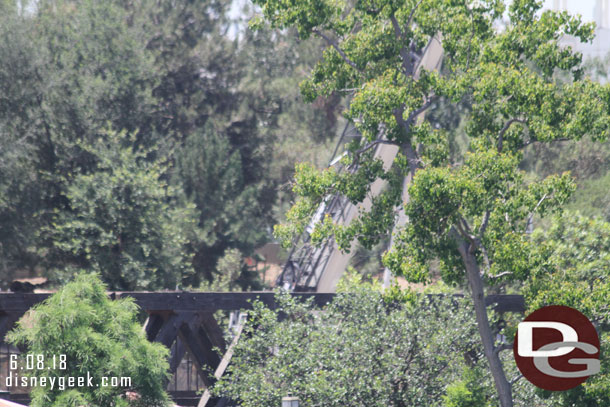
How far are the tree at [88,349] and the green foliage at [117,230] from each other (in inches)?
585

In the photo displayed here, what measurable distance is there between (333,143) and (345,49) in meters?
32.4

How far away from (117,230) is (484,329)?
18216 mm

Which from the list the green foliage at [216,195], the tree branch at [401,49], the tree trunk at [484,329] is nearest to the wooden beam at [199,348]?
the tree trunk at [484,329]

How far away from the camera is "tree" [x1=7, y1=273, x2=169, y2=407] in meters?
14.4

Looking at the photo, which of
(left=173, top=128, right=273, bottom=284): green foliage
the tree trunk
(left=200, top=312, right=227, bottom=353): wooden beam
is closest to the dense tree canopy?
(left=173, top=128, right=273, bottom=284): green foliage

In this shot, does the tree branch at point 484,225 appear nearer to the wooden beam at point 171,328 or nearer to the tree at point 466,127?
the tree at point 466,127

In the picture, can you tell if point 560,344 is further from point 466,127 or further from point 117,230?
point 117,230

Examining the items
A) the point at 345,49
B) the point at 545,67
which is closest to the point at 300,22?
the point at 345,49

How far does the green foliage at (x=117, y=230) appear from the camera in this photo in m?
30.3

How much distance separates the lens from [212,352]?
21.2 meters

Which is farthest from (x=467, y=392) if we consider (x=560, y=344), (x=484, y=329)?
(x=560, y=344)

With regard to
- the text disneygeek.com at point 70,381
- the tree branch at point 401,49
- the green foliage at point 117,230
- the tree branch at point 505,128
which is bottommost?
the text disneygeek.com at point 70,381

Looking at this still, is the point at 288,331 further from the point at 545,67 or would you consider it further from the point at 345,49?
the point at 545,67

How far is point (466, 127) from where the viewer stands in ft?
52.9
